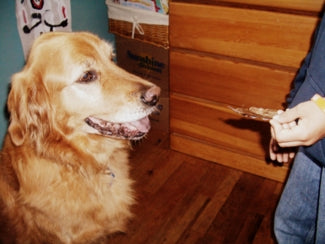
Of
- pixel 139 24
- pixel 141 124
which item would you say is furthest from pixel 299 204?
pixel 139 24

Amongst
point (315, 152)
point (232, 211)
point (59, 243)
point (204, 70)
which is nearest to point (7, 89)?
point (59, 243)

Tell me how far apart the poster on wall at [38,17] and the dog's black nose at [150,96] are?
109 cm

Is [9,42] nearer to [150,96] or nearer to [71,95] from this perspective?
[71,95]

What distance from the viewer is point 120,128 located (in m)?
1.29

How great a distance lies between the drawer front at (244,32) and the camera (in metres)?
1.51

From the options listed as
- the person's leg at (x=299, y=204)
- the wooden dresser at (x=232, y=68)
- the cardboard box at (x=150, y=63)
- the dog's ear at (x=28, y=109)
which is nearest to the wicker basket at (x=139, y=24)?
the cardboard box at (x=150, y=63)

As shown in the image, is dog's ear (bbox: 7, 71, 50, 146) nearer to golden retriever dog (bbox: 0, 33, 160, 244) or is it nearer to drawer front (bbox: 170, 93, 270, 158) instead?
golden retriever dog (bbox: 0, 33, 160, 244)

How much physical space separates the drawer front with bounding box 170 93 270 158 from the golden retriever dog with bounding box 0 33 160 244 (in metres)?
0.85

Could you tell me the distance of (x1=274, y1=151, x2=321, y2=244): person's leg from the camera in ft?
3.68

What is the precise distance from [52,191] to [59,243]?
0.82ft

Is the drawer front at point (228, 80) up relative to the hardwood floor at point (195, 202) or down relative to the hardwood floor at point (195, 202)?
up

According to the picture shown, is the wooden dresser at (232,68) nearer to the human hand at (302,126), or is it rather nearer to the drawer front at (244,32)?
the drawer front at (244,32)

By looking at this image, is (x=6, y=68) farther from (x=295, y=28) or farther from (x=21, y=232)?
(x=295, y=28)

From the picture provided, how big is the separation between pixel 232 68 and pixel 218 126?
0.48m
